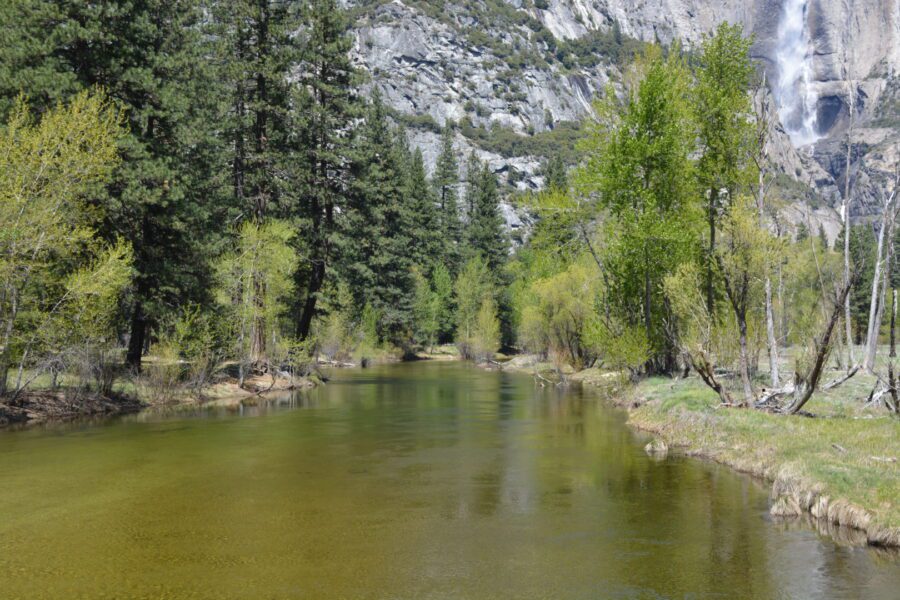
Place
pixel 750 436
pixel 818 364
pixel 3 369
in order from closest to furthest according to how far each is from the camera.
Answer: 1. pixel 818 364
2. pixel 750 436
3. pixel 3 369

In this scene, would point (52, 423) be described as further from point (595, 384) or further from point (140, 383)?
point (595, 384)

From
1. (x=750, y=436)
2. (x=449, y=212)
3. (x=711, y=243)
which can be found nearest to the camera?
(x=750, y=436)

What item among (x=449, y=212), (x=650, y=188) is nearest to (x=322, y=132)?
(x=650, y=188)

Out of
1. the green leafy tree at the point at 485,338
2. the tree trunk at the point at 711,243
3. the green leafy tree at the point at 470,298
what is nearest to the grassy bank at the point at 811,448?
the tree trunk at the point at 711,243

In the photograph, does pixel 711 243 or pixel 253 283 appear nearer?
pixel 711 243

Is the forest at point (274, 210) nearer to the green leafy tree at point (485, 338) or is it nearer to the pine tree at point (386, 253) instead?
the green leafy tree at point (485, 338)

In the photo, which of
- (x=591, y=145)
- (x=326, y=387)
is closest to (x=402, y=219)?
(x=326, y=387)

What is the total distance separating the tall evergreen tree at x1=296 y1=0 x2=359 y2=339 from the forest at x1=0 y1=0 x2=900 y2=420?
18 cm

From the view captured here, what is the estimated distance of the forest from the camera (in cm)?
2397

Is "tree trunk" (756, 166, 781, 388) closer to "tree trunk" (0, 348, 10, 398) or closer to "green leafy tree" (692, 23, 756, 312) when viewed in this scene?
"green leafy tree" (692, 23, 756, 312)

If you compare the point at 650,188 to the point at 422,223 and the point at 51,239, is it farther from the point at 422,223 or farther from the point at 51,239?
the point at 422,223

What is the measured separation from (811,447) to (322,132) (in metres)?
35.2

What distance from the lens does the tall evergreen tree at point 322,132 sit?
43625mm

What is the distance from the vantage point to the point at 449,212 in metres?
100
